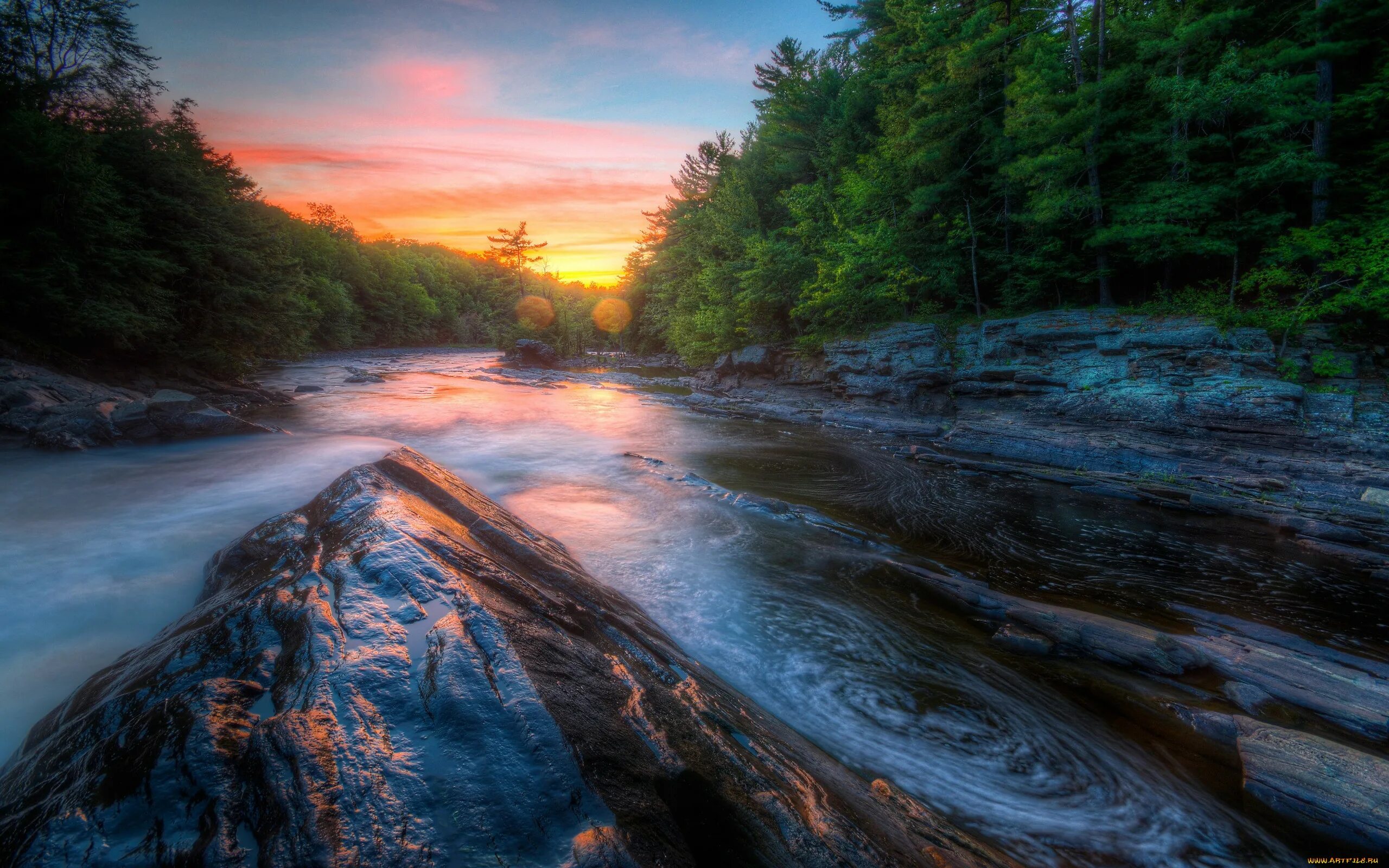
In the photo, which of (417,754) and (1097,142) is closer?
(417,754)

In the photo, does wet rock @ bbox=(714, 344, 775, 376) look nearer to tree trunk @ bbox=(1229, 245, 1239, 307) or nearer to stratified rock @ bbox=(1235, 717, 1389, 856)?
tree trunk @ bbox=(1229, 245, 1239, 307)

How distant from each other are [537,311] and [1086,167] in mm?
48248

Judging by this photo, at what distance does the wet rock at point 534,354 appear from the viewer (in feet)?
105

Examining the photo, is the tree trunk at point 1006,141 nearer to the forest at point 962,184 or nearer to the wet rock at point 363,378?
the forest at point 962,184

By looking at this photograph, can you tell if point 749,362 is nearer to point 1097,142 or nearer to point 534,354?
point 1097,142

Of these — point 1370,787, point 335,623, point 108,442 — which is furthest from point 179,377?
point 1370,787

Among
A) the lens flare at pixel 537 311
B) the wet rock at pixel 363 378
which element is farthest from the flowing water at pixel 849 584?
the lens flare at pixel 537 311

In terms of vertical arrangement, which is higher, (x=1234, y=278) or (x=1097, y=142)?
(x=1097, y=142)

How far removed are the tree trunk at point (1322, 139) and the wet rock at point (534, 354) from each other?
3205cm

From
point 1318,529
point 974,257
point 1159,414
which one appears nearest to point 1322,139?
point 974,257

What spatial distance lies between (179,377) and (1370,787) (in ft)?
78.7

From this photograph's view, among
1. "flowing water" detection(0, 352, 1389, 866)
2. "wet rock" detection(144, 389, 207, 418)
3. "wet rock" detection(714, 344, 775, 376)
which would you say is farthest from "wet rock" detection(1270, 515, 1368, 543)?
"wet rock" detection(144, 389, 207, 418)

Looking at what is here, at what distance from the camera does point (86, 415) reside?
9.21 meters

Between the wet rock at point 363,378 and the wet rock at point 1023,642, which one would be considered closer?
the wet rock at point 1023,642
